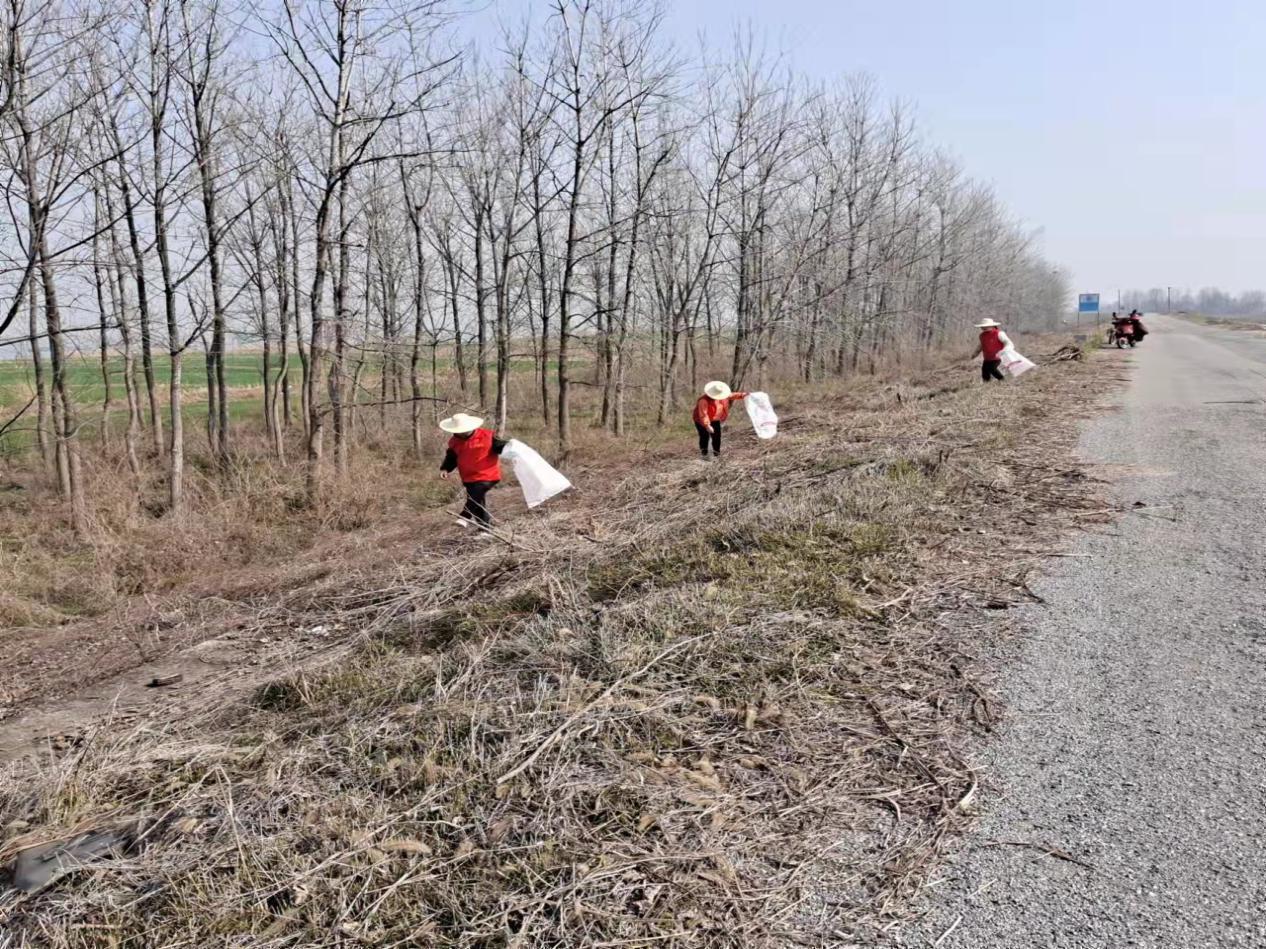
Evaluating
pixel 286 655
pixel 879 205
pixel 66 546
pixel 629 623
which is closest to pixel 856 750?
pixel 629 623

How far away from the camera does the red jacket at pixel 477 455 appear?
28.9 ft

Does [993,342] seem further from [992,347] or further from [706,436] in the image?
[706,436]

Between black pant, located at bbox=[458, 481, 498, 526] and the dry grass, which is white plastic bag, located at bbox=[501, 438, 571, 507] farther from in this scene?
the dry grass

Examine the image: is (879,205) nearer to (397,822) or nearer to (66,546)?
(66,546)

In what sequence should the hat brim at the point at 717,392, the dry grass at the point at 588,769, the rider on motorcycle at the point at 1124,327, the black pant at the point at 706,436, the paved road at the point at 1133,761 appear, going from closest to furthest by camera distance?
the paved road at the point at 1133,761
the dry grass at the point at 588,769
the hat brim at the point at 717,392
the black pant at the point at 706,436
the rider on motorcycle at the point at 1124,327

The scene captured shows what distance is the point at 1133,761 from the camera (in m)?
3.02

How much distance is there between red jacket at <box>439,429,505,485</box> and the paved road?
574 centimetres

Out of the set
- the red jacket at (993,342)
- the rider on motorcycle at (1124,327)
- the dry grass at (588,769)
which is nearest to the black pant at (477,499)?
the dry grass at (588,769)

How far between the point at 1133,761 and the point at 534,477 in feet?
20.5

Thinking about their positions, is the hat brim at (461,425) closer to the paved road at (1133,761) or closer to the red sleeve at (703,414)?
the red sleeve at (703,414)

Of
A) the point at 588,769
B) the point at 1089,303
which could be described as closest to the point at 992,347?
the point at 588,769

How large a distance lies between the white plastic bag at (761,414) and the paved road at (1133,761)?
6419 mm

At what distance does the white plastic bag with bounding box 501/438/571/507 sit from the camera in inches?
327

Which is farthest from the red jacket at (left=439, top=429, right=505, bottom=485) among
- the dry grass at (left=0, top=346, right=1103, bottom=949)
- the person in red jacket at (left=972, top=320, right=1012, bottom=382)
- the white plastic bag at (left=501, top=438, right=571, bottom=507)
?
the person in red jacket at (left=972, top=320, right=1012, bottom=382)
